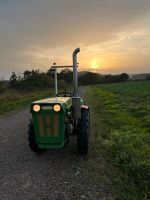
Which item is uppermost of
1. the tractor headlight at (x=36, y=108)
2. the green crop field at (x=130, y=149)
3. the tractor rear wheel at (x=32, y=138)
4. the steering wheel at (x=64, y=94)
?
the steering wheel at (x=64, y=94)

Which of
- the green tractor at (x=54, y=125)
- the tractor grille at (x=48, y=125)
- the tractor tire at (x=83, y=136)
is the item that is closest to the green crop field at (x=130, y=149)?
the tractor tire at (x=83, y=136)

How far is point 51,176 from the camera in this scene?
5.34 meters

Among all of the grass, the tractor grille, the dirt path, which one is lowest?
the grass

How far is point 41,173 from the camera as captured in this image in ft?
18.1

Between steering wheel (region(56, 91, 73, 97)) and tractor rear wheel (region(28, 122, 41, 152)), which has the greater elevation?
steering wheel (region(56, 91, 73, 97))

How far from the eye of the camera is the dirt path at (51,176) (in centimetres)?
455

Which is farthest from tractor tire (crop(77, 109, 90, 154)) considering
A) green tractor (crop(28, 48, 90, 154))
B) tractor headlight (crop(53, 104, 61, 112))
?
tractor headlight (crop(53, 104, 61, 112))

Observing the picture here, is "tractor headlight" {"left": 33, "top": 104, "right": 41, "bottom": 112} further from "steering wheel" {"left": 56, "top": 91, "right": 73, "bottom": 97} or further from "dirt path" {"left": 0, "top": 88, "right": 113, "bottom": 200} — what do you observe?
"steering wheel" {"left": 56, "top": 91, "right": 73, "bottom": 97}

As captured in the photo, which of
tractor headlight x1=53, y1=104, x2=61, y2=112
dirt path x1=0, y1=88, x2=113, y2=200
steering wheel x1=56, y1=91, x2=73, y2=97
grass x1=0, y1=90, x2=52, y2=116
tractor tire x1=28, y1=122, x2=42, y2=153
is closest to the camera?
dirt path x1=0, y1=88, x2=113, y2=200

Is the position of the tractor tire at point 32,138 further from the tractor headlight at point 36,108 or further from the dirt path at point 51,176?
the tractor headlight at point 36,108

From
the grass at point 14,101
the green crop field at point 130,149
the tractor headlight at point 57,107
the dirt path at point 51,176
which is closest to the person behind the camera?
→ the dirt path at point 51,176

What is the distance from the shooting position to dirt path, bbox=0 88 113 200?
4.55 m

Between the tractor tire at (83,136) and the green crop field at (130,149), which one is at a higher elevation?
the tractor tire at (83,136)

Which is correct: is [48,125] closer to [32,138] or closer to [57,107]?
[57,107]
